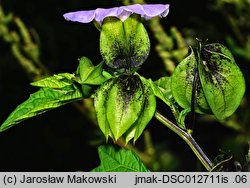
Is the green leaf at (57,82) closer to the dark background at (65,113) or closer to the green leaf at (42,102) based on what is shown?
the green leaf at (42,102)

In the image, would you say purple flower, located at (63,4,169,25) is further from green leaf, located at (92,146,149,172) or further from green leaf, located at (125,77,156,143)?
green leaf, located at (92,146,149,172)

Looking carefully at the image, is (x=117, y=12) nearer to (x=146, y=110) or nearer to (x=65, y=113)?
(x=146, y=110)

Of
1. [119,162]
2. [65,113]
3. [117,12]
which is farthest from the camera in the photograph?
[65,113]

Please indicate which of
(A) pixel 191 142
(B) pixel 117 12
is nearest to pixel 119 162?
(A) pixel 191 142

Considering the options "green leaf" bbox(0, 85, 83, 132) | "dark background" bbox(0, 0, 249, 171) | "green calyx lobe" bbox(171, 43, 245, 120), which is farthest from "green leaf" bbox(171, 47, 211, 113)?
"dark background" bbox(0, 0, 249, 171)

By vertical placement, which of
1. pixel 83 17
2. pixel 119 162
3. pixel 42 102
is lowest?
pixel 119 162

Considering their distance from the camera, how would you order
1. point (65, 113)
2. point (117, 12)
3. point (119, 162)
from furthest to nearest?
Answer: point (65, 113) → point (119, 162) → point (117, 12)
